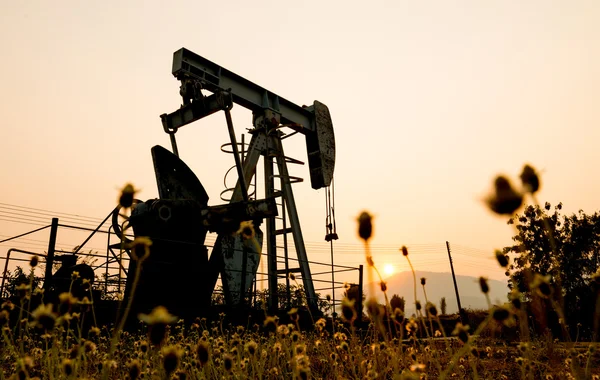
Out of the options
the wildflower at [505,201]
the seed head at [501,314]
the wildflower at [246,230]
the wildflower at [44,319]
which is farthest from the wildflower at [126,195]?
the seed head at [501,314]

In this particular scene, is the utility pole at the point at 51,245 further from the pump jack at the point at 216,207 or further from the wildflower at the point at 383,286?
the wildflower at the point at 383,286

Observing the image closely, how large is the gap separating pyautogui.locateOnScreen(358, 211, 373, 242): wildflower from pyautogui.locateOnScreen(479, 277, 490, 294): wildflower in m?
0.47

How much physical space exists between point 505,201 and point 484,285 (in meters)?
0.48

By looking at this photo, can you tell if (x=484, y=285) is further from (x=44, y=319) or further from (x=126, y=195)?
(x=44, y=319)

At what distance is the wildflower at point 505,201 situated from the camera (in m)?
1.29

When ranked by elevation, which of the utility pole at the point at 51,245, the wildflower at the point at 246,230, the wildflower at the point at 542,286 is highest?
the utility pole at the point at 51,245

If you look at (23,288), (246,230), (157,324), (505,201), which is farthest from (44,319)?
(505,201)

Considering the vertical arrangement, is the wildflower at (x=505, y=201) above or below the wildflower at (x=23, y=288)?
above

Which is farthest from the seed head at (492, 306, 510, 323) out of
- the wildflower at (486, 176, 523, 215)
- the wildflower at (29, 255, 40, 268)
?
the wildflower at (29, 255, 40, 268)

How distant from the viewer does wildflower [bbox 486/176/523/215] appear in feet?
4.22

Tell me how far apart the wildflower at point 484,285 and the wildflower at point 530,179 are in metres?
0.37

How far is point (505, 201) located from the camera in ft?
Result: 4.24

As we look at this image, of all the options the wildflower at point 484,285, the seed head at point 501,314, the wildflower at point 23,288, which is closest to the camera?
the seed head at point 501,314

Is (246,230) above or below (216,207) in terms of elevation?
below
